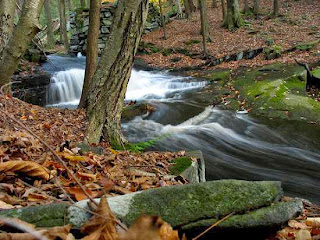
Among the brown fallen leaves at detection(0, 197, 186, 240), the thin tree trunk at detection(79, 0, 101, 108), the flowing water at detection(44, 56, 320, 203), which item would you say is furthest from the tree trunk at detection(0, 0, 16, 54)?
the brown fallen leaves at detection(0, 197, 186, 240)

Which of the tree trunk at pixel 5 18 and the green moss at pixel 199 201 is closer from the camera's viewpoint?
the green moss at pixel 199 201

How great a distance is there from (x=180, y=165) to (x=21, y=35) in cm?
355

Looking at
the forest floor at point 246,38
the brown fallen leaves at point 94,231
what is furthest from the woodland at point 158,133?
the forest floor at point 246,38

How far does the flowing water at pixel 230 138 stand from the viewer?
6703mm

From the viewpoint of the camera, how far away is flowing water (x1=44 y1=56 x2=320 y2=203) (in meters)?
6.70

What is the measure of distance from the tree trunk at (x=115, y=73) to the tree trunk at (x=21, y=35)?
1.32 m

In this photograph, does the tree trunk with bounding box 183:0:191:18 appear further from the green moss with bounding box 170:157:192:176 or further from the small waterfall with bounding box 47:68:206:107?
the green moss with bounding box 170:157:192:176

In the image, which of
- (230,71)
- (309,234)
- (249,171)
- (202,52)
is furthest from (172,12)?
(309,234)

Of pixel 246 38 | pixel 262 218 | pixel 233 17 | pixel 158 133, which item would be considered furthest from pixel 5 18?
pixel 233 17

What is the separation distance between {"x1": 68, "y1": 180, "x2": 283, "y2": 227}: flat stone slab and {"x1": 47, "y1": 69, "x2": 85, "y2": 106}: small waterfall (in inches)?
444

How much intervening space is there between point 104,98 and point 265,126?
6.00 m

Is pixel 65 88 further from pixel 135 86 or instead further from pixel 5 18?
pixel 5 18

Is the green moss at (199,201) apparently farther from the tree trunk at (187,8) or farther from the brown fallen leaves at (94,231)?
the tree trunk at (187,8)

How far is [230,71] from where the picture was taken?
15.0 metres
